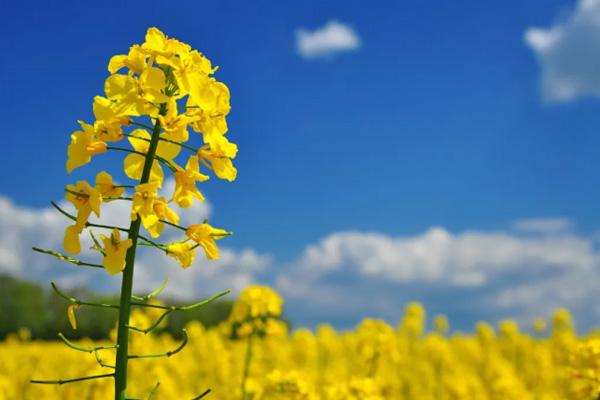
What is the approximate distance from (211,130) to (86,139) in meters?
0.42

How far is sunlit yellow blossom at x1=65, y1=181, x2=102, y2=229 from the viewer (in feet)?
7.41

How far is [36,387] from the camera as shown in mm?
8273

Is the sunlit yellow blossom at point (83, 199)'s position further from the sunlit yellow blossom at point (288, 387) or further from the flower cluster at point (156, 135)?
the sunlit yellow blossom at point (288, 387)

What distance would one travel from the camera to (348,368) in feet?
41.1

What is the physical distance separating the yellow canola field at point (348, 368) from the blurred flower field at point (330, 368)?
0.05 feet

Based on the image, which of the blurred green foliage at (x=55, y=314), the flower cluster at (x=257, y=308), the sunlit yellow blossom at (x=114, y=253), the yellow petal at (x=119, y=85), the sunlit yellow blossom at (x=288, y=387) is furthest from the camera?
the blurred green foliage at (x=55, y=314)

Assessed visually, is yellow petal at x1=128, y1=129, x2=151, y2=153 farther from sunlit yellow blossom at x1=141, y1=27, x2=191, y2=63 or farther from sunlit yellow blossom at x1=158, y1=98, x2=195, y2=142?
sunlit yellow blossom at x1=141, y1=27, x2=191, y2=63

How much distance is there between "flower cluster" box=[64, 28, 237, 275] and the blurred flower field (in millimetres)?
2696

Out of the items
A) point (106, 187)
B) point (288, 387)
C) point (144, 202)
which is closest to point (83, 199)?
point (106, 187)

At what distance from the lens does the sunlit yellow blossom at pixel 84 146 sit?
2.37 metres

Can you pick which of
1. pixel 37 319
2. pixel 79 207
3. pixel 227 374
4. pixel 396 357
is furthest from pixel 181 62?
pixel 37 319

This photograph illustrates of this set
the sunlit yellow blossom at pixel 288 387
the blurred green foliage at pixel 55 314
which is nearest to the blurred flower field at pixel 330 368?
the sunlit yellow blossom at pixel 288 387

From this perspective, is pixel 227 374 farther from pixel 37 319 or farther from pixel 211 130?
pixel 37 319

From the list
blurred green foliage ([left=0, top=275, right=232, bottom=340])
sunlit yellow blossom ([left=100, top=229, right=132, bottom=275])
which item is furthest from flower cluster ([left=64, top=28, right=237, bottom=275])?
blurred green foliage ([left=0, top=275, right=232, bottom=340])
